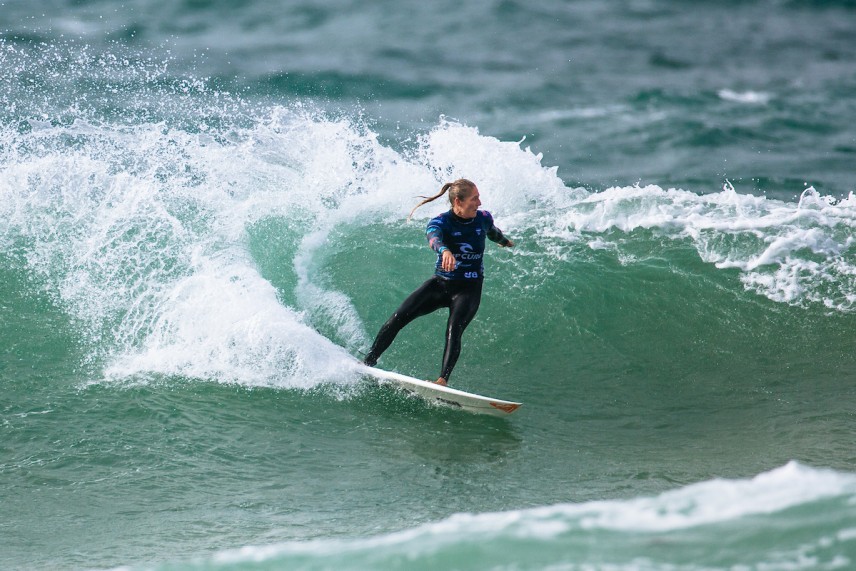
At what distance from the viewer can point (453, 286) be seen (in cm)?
694

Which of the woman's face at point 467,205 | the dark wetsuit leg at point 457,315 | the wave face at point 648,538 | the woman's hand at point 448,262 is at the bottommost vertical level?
the wave face at point 648,538

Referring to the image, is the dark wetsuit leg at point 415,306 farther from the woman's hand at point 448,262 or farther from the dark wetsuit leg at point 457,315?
the woman's hand at point 448,262

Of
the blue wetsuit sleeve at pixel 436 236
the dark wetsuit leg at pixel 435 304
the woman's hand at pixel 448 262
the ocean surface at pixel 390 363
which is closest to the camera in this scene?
the ocean surface at pixel 390 363

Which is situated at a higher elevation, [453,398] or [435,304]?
[435,304]

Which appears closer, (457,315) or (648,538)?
(648,538)

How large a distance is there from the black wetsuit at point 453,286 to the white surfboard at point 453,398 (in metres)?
0.16

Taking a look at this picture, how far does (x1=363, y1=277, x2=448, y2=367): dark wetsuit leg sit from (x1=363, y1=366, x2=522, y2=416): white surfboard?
12.3 inches

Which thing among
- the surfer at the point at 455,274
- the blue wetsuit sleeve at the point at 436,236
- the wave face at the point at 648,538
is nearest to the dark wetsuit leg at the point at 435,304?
the surfer at the point at 455,274

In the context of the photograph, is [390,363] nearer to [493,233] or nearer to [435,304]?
[435,304]

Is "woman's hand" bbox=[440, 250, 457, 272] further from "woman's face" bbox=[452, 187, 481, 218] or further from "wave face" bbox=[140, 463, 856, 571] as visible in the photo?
"wave face" bbox=[140, 463, 856, 571]

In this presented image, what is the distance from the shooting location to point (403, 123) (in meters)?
16.9

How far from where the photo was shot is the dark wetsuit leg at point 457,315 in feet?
22.0

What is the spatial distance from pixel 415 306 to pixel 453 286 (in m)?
0.31

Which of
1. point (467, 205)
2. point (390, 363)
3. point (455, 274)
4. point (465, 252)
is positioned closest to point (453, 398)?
point (455, 274)
